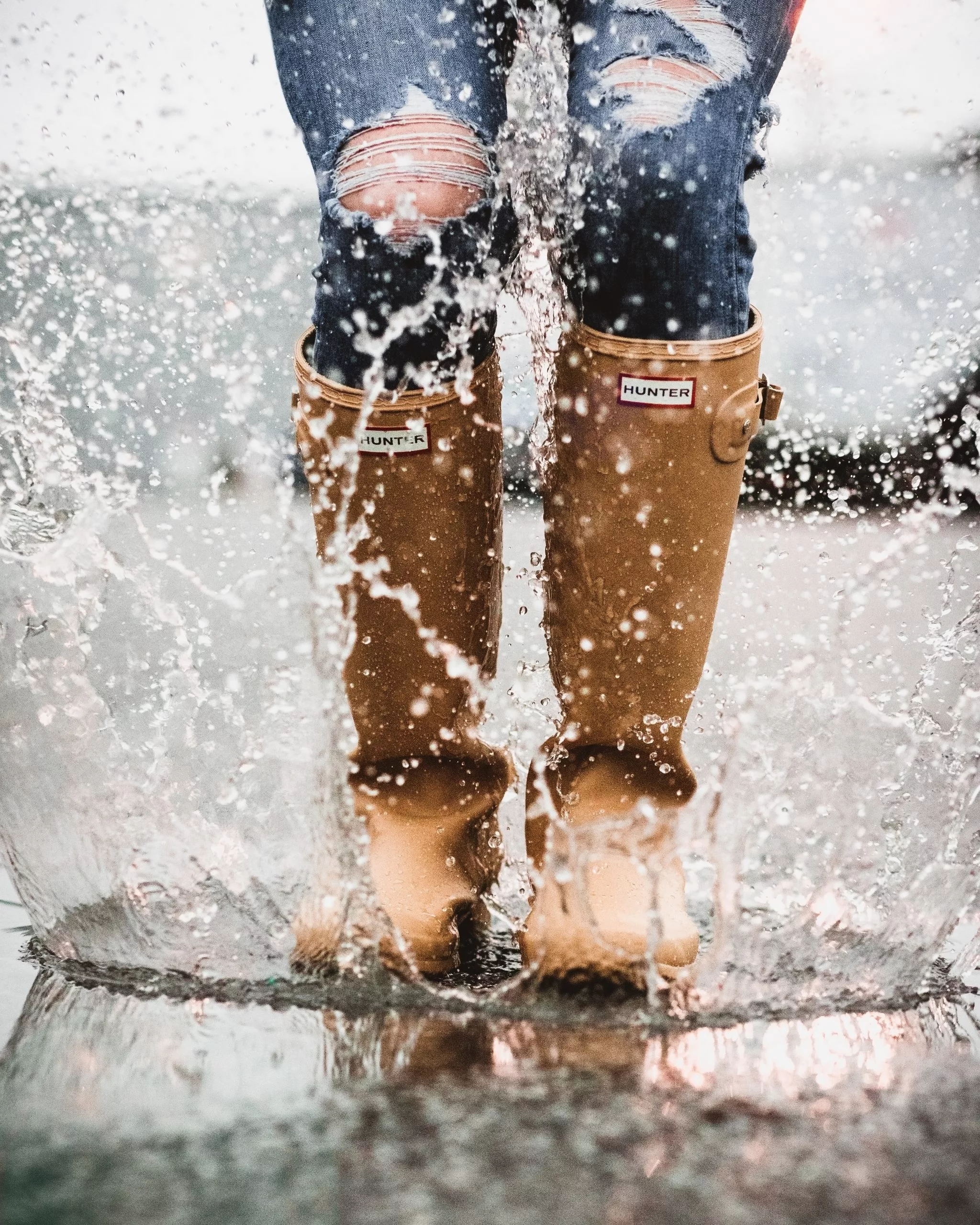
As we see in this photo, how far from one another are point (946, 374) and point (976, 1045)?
2785mm

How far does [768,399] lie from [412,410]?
0.25 m

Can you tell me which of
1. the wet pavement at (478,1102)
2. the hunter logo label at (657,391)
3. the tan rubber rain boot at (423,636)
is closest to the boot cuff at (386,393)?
the tan rubber rain boot at (423,636)

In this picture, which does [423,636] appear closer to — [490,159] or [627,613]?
[627,613]

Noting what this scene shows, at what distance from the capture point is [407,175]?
2.36ft

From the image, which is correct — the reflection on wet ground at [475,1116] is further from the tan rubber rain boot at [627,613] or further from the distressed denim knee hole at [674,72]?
the distressed denim knee hole at [674,72]

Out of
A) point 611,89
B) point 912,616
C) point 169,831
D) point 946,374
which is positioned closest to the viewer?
point 611,89

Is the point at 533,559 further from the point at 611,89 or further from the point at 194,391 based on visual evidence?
the point at 194,391

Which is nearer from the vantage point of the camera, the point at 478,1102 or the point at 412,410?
the point at 478,1102

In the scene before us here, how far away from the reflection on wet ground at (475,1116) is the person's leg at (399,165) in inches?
16.0

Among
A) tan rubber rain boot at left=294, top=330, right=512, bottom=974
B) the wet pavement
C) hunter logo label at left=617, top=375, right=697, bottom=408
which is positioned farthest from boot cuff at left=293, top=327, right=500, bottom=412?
the wet pavement

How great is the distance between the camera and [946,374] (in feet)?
10.4

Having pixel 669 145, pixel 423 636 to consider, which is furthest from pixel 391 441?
pixel 669 145

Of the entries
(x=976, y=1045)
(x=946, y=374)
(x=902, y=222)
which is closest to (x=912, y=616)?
(x=976, y=1045)

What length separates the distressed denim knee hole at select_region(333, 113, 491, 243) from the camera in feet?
2.36
